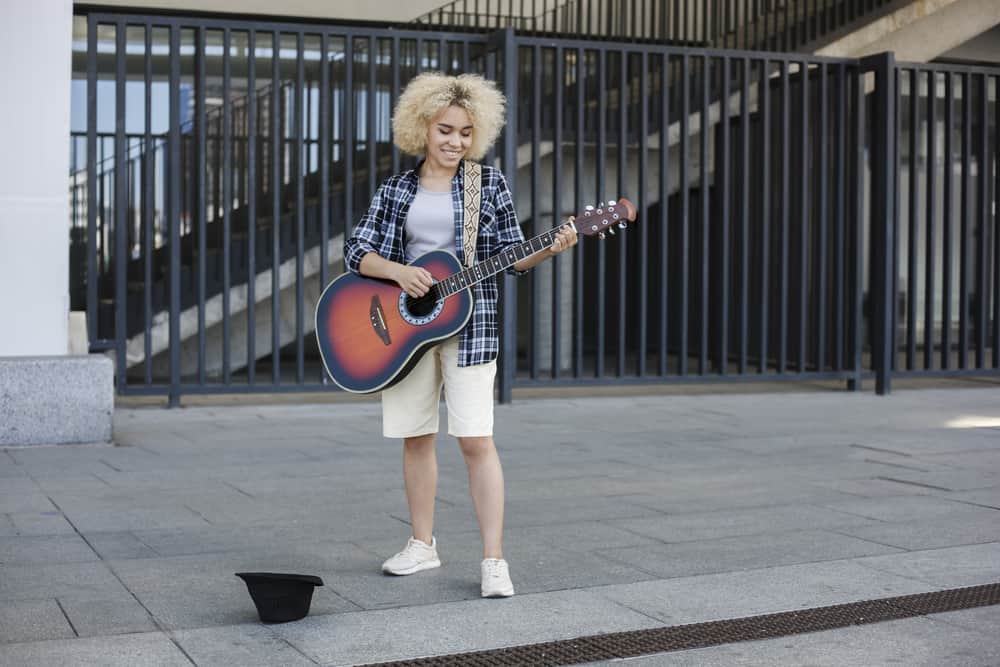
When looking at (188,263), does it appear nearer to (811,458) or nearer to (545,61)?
(545,61)

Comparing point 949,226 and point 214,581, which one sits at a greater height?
point 949,226

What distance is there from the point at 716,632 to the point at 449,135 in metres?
1.85

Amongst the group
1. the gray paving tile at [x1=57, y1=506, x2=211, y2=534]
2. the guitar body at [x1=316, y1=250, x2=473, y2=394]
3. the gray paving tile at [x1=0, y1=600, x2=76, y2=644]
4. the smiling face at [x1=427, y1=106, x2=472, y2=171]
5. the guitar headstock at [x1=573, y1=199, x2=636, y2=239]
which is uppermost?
the smiling face at [x1=427, y1=106, x2=472, y2=171]

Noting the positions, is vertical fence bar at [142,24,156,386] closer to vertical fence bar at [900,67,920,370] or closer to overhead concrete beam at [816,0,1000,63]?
vertical fence bar at [900,67,920,370]

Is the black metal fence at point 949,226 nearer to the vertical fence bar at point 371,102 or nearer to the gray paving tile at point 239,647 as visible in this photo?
the vertical fence bar at point 371,102

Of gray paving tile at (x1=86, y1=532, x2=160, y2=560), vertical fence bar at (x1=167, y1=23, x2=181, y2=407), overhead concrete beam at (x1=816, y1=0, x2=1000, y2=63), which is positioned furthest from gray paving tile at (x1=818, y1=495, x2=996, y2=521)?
overhead concrete beam at (x1=816, y1=0, x2=1000, y2=63)

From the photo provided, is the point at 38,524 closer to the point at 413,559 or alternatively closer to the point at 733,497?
the point at 413,559

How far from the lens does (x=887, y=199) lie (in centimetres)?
1168

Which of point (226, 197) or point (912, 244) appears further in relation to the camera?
point (912, 244)

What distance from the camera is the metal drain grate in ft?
12.5

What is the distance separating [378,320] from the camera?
15.3ft

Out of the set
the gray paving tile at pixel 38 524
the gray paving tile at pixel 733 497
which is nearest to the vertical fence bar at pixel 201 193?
the gray paving tile at pixel 38 524

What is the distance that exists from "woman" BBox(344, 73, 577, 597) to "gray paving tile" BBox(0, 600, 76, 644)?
3.73 ft

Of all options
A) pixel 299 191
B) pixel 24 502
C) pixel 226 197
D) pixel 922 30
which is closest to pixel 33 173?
pixel 226 197
